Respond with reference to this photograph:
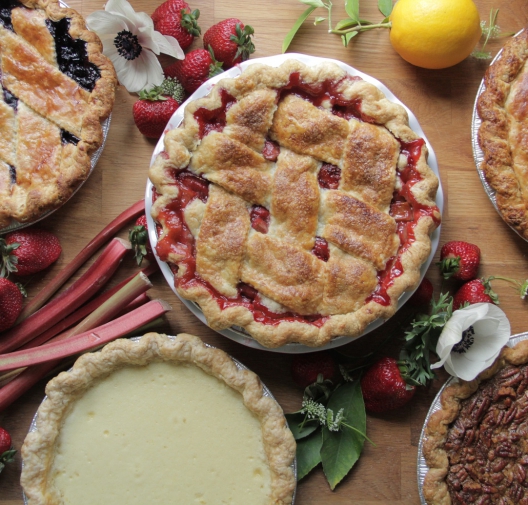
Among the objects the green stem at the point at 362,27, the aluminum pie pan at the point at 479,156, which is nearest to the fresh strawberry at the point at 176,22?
Result: the green stem at the point at 362,27

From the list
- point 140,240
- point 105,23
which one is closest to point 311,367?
point 140,240

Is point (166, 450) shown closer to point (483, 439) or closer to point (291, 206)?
point (291, 206)

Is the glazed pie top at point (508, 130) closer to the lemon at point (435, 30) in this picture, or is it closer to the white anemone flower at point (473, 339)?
the lemon at point (435, 30)

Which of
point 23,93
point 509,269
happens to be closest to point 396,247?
point 509,269

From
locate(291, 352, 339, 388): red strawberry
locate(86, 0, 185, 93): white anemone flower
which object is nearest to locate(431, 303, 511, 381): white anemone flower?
locate(291, 352, 339, 388): red strawberry

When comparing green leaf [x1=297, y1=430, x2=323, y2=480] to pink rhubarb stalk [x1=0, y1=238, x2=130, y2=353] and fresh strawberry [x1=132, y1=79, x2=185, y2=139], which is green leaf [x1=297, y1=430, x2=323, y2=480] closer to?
pink rhubarb stalk [x1=0, y1=238, x2=130, y2=353]

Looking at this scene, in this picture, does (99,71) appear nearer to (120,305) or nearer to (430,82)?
(120,305)
